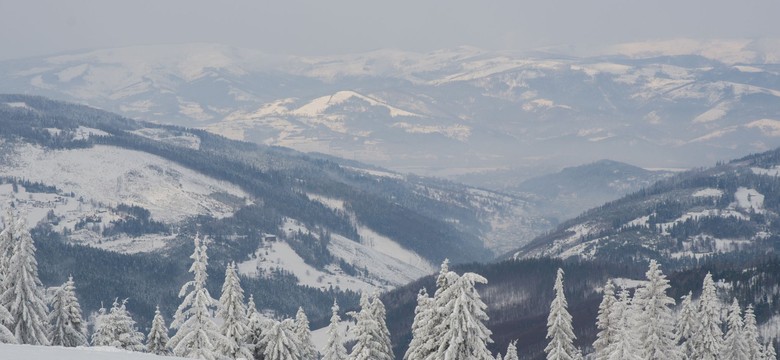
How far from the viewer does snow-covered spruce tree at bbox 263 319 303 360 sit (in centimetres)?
7212

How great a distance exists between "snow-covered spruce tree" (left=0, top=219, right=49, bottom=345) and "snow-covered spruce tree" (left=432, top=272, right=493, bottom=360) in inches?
1435

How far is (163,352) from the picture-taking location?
7919 cm

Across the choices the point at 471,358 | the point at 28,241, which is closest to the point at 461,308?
the point at 471,358

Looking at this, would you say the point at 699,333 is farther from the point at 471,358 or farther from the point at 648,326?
the point at 471,358

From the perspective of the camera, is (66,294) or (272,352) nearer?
(272,352)

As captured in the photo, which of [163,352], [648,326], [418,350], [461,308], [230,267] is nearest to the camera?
[461,308]

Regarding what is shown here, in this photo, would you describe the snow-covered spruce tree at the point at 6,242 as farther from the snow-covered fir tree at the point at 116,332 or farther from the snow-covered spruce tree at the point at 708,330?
the snow-covered spruce tree at the point at 708,330

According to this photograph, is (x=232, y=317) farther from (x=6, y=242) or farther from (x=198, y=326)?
(x=6, y=242)

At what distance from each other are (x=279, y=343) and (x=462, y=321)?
885 inches

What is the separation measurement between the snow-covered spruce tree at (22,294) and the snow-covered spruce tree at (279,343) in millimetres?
18607

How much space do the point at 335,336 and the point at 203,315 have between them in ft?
64.2

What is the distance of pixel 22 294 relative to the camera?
72.1 m

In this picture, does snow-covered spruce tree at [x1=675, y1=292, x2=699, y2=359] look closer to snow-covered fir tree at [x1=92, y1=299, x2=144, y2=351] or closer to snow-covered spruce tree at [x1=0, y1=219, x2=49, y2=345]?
snow-covered fir tree at [x1=92, y1=299, x2=144, y2=351]

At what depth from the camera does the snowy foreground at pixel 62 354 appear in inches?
1900
